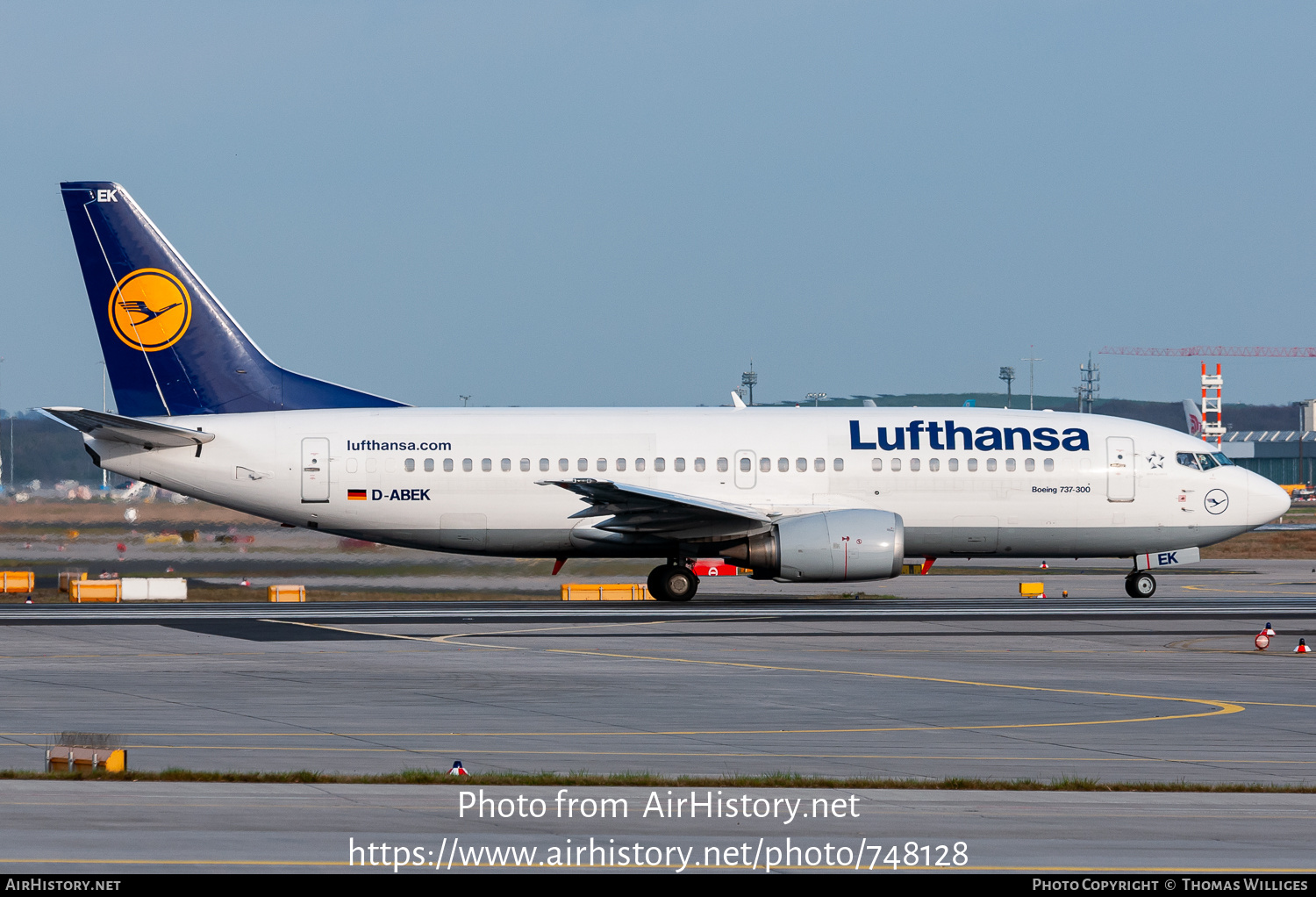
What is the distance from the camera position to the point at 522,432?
113 ft

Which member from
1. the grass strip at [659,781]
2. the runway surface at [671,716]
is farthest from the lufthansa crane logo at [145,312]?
the grass strip at [659,781]

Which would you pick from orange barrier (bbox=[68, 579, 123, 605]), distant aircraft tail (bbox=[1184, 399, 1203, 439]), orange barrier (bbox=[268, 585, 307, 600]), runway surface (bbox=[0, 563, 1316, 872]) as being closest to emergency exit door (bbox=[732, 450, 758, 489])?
runway surface (bbox=[0, 563, 1316, 872])

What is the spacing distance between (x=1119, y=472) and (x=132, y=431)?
23.6 metres

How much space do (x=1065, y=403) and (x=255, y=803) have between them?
19273 centimetres

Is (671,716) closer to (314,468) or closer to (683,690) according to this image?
(683,690)

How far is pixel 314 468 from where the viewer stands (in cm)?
3369

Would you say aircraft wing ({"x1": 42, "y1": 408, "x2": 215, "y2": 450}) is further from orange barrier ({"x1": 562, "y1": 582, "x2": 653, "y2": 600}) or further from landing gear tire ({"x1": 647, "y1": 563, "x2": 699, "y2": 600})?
landing gear tire ({"x1": 647, "y1": 563, "x2": 699, "y2": 600})

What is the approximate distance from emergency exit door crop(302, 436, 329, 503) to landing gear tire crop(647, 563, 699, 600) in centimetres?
820

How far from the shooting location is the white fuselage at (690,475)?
1329 inches

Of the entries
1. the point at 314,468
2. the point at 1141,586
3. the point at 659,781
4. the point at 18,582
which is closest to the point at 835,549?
the point at 1141,586

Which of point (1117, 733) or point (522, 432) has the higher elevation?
point (522, 432)

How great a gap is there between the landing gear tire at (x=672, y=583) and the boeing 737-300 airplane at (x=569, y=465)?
55 mm
